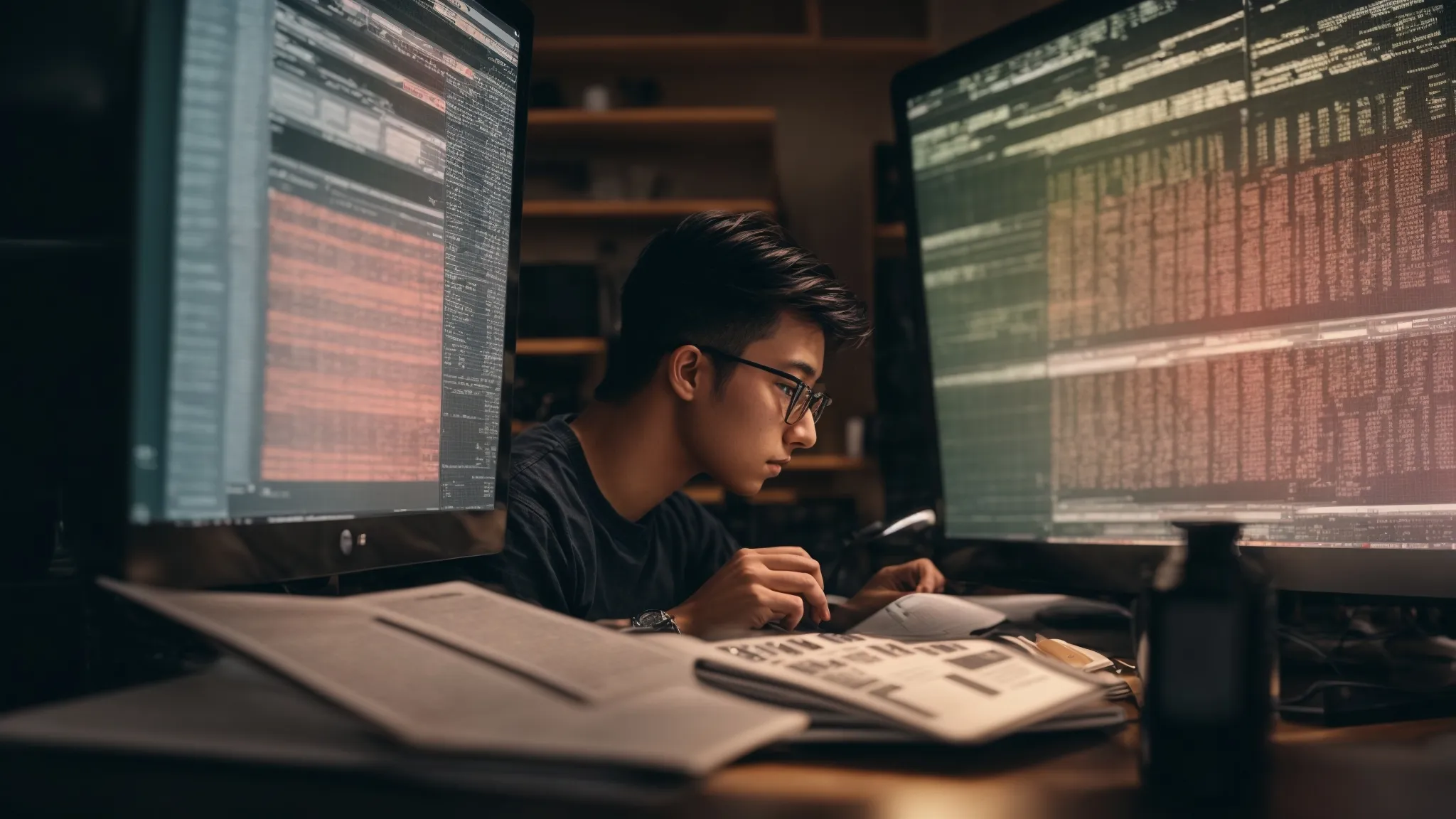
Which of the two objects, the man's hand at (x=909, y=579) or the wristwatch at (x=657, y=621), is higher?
the man's hand at (x=909, y=579)

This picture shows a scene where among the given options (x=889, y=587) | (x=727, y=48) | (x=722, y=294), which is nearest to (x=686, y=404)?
(x=722, y=294)

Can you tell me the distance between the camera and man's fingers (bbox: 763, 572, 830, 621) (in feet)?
2.91

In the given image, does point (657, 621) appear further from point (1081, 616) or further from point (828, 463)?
point (828, 463)

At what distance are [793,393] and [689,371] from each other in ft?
0.45

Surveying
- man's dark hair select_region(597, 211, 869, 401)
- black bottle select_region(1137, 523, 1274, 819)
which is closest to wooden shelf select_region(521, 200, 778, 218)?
man's dark hair select_region(597, 211, 869, 401)

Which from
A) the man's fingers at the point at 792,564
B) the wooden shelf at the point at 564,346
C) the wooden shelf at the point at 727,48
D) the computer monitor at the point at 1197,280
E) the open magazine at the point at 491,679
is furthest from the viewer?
the wooden shelf at the point at 727,48

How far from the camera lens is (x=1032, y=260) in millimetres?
901

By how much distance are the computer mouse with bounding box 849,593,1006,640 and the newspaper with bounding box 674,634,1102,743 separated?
241mm

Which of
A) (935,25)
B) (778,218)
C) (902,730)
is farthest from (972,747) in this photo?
(935,25)

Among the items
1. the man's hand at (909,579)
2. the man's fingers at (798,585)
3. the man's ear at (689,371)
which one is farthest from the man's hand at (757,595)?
the man's ear at (689,371)

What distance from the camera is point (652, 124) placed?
323 centimetres

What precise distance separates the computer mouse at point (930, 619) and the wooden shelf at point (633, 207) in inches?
94.1

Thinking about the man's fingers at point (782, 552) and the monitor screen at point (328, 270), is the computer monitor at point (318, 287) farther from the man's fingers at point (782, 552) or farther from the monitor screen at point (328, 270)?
the man's fingers at point (782, 552)

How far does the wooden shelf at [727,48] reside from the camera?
10.6 ft
